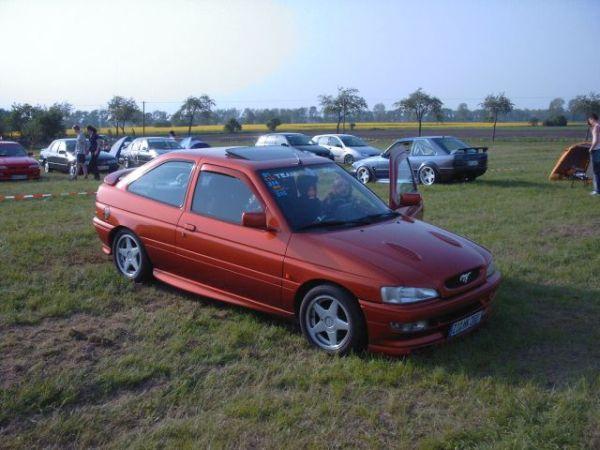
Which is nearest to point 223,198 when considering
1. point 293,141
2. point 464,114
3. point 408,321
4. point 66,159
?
point 408,321

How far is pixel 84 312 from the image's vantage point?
5.84 metres

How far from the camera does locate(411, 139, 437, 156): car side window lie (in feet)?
55.6

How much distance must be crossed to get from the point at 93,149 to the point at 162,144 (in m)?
5.19

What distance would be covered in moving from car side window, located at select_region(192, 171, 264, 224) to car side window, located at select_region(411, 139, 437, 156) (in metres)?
11.8

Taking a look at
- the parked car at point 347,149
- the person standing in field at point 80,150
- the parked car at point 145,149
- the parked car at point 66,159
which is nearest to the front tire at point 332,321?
the person standing in field at point 80,150

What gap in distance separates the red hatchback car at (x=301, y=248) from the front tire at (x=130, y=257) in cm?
1

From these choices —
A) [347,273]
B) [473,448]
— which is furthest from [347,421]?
[347,273]

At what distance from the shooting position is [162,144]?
2392 cm

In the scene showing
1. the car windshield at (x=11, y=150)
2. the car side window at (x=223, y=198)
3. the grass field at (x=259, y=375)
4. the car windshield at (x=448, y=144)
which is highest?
the car windshield at (x=448, y=144)

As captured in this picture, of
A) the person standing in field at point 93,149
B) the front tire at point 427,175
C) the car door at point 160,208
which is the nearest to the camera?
the car door at point 160,208

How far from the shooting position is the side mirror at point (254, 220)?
5.21 meters

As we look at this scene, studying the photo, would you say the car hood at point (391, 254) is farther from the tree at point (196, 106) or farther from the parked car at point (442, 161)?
the tree at point (196, 106)

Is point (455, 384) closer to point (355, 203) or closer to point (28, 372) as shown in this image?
point (355, 203)

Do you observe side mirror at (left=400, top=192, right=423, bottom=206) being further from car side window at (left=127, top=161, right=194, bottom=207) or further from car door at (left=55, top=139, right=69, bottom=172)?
car door at (left=55, top=139, right=69, bottom=172)
